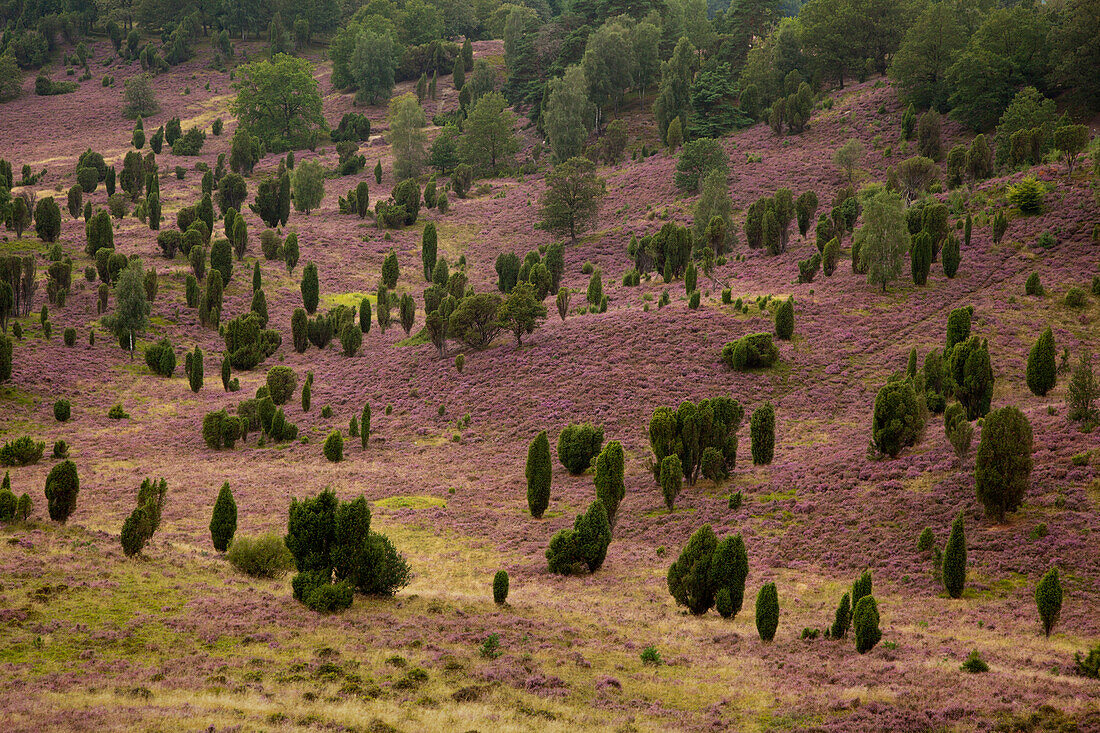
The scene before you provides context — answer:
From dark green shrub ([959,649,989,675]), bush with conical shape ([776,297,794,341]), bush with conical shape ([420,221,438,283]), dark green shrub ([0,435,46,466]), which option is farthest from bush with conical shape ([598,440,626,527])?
bush with conical shape ([420,221,438,283])

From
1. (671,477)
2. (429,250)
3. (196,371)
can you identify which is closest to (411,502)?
(671,477)

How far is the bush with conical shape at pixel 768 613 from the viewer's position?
73.3ft

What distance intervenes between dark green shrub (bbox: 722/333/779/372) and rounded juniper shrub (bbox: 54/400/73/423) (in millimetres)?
38144

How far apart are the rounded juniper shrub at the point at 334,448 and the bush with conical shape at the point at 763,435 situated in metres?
21.5

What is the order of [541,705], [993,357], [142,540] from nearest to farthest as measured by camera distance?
[541,705] → [142,540] → [993,357]

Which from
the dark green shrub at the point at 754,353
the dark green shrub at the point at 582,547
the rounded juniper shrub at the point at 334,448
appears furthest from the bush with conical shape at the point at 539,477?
the dark green shrub at the point at 754,353

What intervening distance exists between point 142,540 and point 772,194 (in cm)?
6429

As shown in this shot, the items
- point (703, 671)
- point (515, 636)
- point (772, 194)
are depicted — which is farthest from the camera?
point (772, 194)

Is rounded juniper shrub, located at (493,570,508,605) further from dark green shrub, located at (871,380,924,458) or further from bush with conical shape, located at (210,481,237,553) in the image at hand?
dark green shrub, located at (871,380,924,458)

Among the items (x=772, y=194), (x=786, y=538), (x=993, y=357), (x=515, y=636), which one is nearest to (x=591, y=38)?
(x=772, y=194)

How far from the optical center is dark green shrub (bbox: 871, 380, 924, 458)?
1302 inches

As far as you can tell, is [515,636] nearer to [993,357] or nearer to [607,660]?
[607,660]

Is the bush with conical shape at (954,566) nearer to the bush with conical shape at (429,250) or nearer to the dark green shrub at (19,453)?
the dark green shrub at (19,453)

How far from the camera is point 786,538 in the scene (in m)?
30.5
